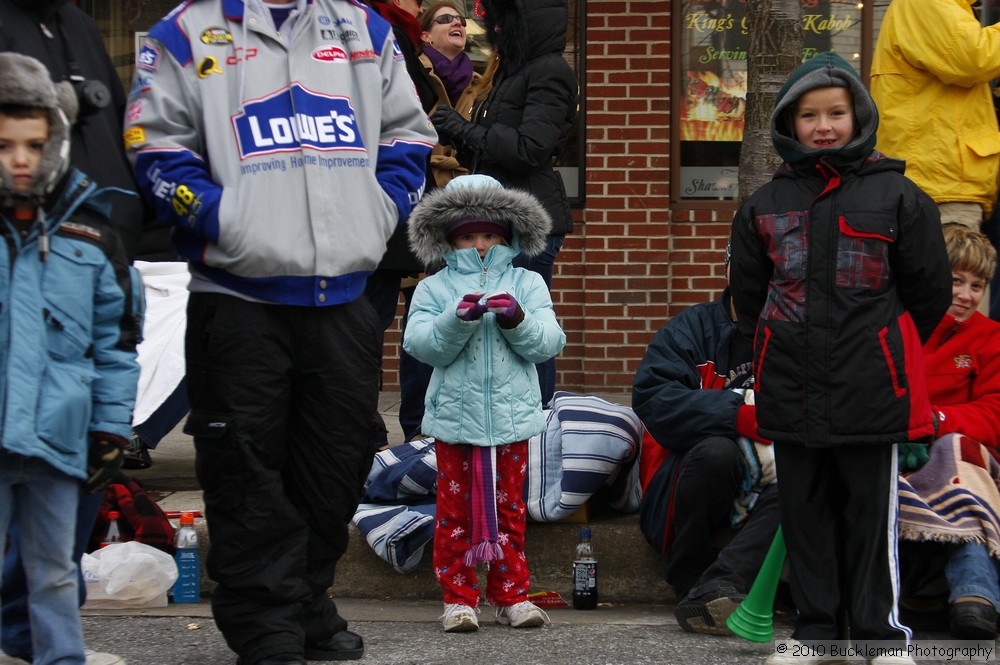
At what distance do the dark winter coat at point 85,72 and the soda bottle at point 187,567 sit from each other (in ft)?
4.66

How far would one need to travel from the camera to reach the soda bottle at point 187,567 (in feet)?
16.3

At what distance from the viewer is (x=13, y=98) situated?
3387 millimetres

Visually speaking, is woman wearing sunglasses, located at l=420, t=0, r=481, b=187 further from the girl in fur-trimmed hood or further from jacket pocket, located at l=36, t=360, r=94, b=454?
jacket pocket, located at l=36, t=360, r=94, b=454

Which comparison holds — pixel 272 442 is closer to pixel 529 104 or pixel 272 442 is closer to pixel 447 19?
pixel 529 104

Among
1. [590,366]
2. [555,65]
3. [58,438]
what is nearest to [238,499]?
[58,438]

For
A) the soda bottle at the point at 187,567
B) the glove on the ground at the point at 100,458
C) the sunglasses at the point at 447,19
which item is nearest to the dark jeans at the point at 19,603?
the glove on the ground at the point at 100,458

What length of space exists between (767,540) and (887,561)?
2.17 feet

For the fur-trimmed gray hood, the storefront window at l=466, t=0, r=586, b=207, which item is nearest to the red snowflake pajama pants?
the fur-trimmed gray hood

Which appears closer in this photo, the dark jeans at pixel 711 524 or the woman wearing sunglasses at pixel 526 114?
the dark jeans at pixel 711 524

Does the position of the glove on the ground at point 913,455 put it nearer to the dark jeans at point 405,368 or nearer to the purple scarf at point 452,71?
the dark jeans at point 405,368

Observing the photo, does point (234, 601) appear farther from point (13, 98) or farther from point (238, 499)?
point (13, 98)

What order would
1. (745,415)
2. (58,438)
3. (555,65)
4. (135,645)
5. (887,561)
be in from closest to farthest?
1. (58,438)
2. (887,561)
3. (135,645)
4. (745,415)
5. (555,65)

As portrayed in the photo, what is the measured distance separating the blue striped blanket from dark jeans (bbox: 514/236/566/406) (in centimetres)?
46

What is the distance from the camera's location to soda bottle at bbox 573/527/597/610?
4961 mm
